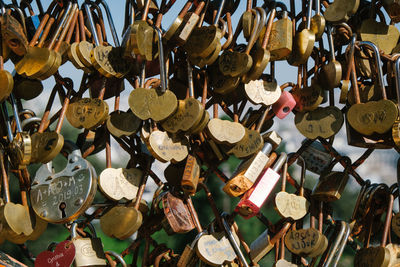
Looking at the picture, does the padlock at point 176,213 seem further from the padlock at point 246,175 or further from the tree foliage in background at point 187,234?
the tree foliage in background at point 187,234

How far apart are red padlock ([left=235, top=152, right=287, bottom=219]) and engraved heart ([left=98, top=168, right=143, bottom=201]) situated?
154mm

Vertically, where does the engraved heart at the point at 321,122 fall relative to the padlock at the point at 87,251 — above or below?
above

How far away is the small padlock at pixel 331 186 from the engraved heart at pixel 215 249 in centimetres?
16

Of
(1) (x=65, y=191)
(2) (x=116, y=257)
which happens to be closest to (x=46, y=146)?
(1) (x=65, y=191)

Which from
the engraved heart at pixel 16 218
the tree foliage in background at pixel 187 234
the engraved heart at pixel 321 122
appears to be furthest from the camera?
the tree foliage in background at pixel 187 234

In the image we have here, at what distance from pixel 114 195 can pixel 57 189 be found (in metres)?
0.08

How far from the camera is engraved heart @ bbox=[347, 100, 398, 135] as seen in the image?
0.95 m

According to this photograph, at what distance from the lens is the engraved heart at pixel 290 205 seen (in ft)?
3.26

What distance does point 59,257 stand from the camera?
93cm

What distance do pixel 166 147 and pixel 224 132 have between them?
0.09 meters

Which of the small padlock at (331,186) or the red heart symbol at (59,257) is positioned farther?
the small padlock at (331,186)

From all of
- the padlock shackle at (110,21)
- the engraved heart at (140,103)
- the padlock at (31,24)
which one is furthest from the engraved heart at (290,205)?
the padlock at (31,24)

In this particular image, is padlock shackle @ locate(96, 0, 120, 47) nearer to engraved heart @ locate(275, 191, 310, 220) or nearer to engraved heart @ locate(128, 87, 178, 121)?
engraved heart @ locate(128, 87, 178, 121)

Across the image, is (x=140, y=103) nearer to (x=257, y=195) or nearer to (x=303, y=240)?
(x=257, y=195)
